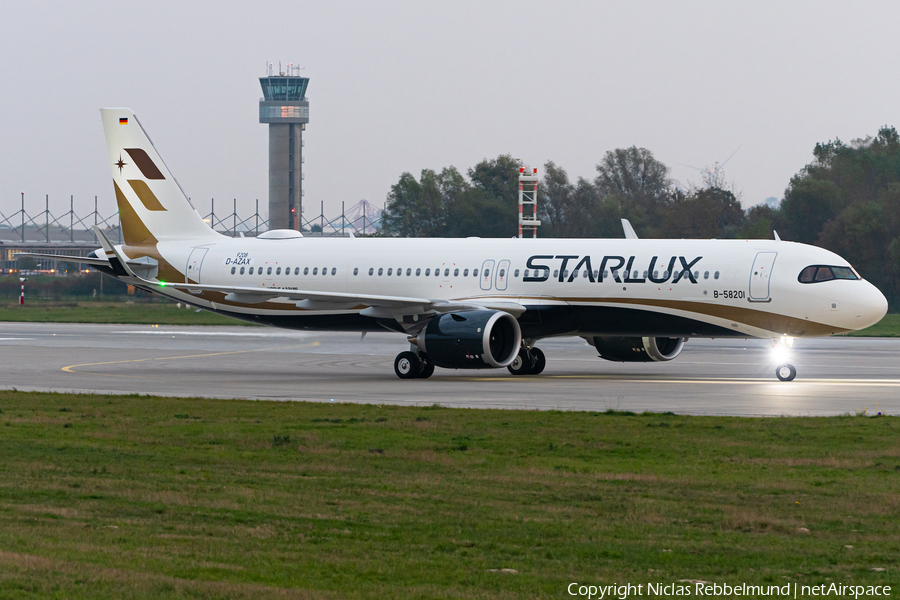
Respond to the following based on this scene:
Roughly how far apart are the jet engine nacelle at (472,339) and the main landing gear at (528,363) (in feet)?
6.85

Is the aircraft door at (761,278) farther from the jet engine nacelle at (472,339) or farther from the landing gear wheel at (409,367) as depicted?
the landing gear wheel at (409,367)

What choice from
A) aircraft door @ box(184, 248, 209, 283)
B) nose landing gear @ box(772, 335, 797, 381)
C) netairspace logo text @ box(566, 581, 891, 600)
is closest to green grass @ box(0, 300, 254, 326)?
aircraft door @ box(184, 248, 209, 283)

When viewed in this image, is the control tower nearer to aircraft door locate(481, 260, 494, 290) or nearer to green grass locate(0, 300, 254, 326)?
green grass locate(0, 300, 254, 326)

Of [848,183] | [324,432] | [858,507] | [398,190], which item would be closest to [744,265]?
[324,432]

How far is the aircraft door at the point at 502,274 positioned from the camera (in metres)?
31.6

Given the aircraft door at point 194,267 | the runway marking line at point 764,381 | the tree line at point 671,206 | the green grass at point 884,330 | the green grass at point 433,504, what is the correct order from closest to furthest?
1. the green grass at point 433,504
2. the runway marking line at point 764,381
3. the aircraft door at point 194,267
4. the green grass at point 884,330
5. the tree line at point 671,206

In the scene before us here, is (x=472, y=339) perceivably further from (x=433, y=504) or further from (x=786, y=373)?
(x=433, y=504)

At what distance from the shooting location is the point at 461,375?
105 feet

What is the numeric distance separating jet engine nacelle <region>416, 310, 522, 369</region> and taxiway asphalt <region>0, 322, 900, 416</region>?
673mm

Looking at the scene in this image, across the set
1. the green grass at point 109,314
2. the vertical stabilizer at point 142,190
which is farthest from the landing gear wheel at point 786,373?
the green grass at point 109,314

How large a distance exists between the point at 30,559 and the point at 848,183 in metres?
94.2

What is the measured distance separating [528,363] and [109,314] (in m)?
41.2

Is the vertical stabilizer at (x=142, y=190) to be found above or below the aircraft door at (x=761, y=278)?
above

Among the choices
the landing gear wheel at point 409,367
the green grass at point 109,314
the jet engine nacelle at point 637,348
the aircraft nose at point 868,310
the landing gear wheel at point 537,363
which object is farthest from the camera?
the green grass at point 109,314
